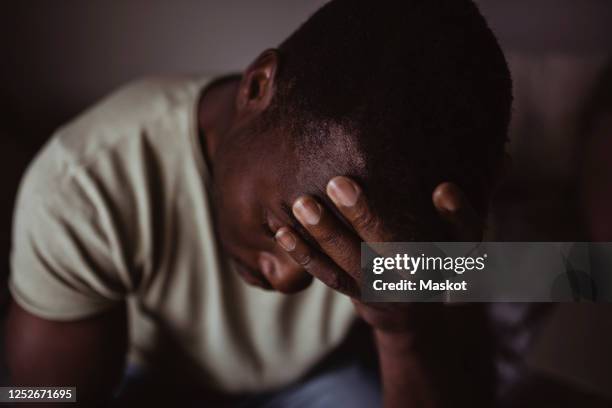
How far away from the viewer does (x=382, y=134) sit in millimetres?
432

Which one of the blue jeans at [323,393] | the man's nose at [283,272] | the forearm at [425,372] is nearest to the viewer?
the man's nose at [283,272]

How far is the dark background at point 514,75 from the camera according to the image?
3.28ft

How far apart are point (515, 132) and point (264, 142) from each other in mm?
846

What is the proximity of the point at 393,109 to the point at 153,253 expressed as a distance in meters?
0.45

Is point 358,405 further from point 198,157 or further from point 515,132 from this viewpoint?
point 515,132

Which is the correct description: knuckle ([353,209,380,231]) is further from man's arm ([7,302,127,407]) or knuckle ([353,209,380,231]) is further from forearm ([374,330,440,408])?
man's arm ([7,302,127,407])

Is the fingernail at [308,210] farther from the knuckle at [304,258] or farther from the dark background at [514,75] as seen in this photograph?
the dark background at [514,75]

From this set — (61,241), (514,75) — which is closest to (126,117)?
(61,241)

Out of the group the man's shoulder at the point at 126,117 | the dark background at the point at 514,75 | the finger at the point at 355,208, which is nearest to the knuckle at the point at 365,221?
the finger at the point at 355,208

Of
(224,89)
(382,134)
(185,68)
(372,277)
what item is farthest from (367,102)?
(185,68)

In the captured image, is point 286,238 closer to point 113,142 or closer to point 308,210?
point 308,210

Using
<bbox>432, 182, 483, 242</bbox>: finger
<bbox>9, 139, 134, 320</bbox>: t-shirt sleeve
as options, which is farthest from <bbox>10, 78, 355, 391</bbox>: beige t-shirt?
<bbox>432, 182, 483, 242</bbox>: finger

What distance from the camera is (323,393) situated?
3.14 feet

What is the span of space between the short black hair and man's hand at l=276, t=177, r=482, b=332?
0.05 ft
